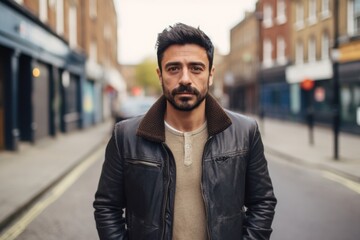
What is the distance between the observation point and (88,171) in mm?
10219

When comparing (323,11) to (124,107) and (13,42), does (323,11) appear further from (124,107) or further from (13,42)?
(13,42)

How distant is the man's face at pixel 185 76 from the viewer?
83.1 inches

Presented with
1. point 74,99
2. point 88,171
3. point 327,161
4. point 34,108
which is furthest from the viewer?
point 74,99

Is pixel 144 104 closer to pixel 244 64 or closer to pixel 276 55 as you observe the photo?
pixel 276 55

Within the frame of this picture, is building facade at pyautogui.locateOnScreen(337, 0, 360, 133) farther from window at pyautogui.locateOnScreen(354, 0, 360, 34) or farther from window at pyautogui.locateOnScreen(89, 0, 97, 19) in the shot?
window at pyautogui.locateOnScreen(89, 0, 97, 19)

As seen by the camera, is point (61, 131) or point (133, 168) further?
point (61, 131)

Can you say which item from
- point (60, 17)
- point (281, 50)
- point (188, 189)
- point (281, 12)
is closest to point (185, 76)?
point (188, 189)

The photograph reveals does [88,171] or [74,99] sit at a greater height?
[74,99]

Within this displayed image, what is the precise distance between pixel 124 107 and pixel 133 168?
17.6 meters

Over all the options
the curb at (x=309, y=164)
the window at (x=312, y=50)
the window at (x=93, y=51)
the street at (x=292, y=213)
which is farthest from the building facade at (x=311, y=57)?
the street at (x=292, y=213)

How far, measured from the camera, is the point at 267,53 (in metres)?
35.7

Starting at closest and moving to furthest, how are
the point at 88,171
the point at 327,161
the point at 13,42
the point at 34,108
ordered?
1. the point at 88,171
2. the point at 327,161
3. the point at 13,42
4. the point at 34,108

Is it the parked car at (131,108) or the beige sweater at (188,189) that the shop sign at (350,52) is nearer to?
the parked car at (131,108)

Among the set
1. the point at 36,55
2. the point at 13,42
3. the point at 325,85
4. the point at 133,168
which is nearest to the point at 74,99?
the point at 36,55
